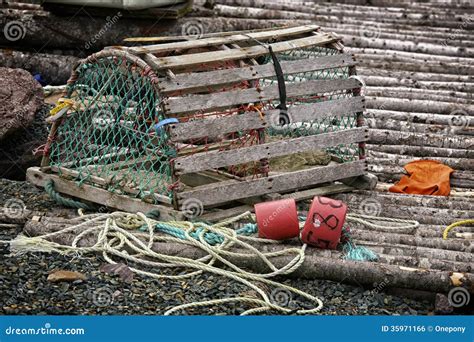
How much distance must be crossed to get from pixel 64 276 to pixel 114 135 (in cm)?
173

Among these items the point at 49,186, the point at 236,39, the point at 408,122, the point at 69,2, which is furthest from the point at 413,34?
the point at 49,186

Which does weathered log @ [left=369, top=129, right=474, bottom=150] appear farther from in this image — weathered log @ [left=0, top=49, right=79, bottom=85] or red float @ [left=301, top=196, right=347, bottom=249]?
weathered log @ [left=0, top=49, right=79, bottom=85]

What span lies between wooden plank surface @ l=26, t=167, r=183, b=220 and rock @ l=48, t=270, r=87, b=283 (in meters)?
1.08

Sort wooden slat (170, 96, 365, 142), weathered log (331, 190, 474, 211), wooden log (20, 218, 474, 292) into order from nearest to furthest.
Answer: wooden log (20, 218, 474, 292), wooden slat (170, 96, 365, 142), weathered log (331, 190, 474, 211)

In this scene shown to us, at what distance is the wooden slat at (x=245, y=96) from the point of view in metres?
7.04

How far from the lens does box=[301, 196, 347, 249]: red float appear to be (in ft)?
21.7

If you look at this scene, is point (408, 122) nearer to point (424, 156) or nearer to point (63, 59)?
point (424, 156)

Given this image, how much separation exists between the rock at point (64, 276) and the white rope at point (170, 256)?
1.01ft

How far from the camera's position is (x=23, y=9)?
1181 centimetres

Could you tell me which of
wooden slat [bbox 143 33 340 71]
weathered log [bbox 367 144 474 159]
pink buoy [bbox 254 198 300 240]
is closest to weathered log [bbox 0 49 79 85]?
weathered log [bbox 367 144 474 159]

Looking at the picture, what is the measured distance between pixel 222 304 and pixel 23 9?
22.6 feet

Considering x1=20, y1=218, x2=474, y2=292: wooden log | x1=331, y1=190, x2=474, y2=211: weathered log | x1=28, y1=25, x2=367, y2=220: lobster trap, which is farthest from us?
x1=331, y1=190, x2=474, y2=211: weathered log

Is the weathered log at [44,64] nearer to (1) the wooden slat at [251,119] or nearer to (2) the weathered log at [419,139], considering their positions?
(2) the weathered log at [419,139]

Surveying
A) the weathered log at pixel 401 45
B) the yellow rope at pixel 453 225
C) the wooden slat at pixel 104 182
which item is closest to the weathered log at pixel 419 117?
the weathered log at pixel 401 45
